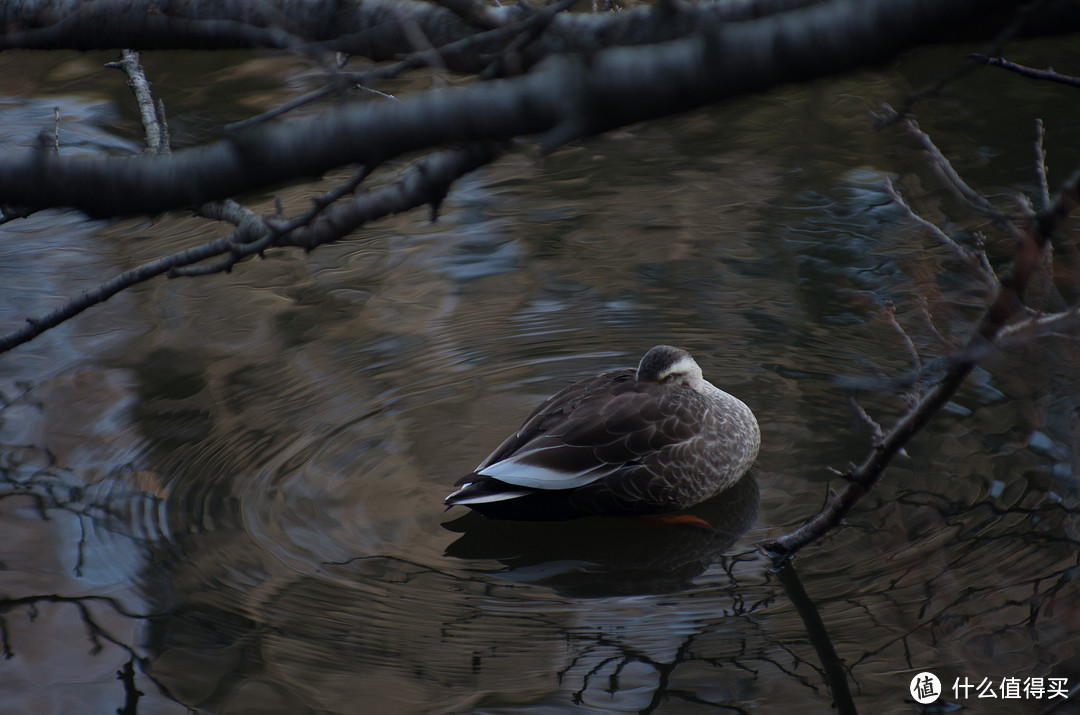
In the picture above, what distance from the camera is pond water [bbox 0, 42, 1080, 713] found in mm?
3633

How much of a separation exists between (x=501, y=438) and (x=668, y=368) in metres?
0.91

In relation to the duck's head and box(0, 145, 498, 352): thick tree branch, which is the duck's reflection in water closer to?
the duck's head

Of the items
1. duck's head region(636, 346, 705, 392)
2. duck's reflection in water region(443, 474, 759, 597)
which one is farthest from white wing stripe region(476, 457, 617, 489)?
duck's head region(636, 346, 705, 392)

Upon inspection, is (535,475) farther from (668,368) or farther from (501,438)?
(668,368)

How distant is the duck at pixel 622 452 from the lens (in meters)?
4.38

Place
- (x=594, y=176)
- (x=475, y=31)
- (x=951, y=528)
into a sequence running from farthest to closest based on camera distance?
(x=594, y=176) < (x=951, y=528) < (x=475, y=31)

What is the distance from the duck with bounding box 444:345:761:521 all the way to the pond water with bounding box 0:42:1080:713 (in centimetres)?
15

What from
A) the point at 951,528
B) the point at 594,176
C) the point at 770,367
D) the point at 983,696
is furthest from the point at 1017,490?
the point at 594,176

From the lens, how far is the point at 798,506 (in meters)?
4.35

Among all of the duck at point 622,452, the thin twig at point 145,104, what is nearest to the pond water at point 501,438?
the duck at point 622,452

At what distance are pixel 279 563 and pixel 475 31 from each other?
2.59m

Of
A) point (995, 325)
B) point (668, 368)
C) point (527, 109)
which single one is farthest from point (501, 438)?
point (527, 109)

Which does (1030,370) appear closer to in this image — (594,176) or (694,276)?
(694,276)

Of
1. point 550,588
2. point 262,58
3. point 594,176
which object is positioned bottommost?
point 550,588
